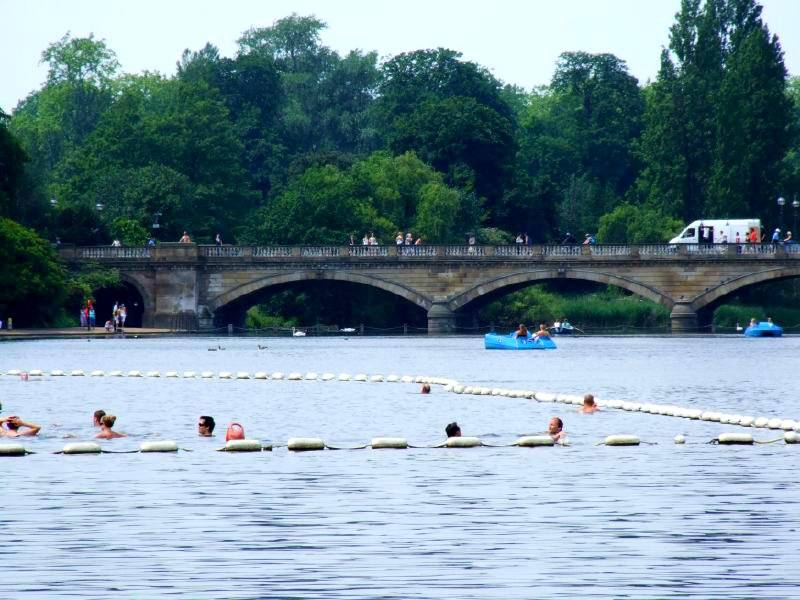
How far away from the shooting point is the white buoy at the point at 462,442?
126 ft

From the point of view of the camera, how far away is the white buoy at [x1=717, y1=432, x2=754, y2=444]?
3922cm

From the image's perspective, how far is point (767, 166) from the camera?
13038cm

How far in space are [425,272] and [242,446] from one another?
80.4 meters

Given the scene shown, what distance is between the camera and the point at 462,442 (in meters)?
38.6

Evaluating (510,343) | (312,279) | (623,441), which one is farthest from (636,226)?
(623,441)

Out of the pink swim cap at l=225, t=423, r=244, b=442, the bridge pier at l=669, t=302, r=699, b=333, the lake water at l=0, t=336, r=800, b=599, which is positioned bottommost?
the lake water at l=0, t=336, r=800, b=599

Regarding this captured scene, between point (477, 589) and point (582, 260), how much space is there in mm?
94022

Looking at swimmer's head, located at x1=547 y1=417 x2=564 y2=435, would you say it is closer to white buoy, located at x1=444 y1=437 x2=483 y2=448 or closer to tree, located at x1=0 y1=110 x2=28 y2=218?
white buoy, located at x1=444 y1=437 x2=483 y2=448

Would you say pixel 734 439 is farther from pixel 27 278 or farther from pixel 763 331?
pixel 763 331

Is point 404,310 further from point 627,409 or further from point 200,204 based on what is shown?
point 627,409

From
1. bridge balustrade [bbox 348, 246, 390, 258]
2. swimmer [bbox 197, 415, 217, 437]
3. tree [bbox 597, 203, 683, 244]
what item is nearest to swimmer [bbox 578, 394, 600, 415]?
swimmer [bbox 197, 415, 217, 437]

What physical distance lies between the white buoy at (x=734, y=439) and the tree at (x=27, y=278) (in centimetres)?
6918

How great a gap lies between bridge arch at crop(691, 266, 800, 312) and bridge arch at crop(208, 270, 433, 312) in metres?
17.4

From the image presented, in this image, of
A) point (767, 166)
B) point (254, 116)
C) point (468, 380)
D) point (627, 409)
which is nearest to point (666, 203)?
point (767, 166)
